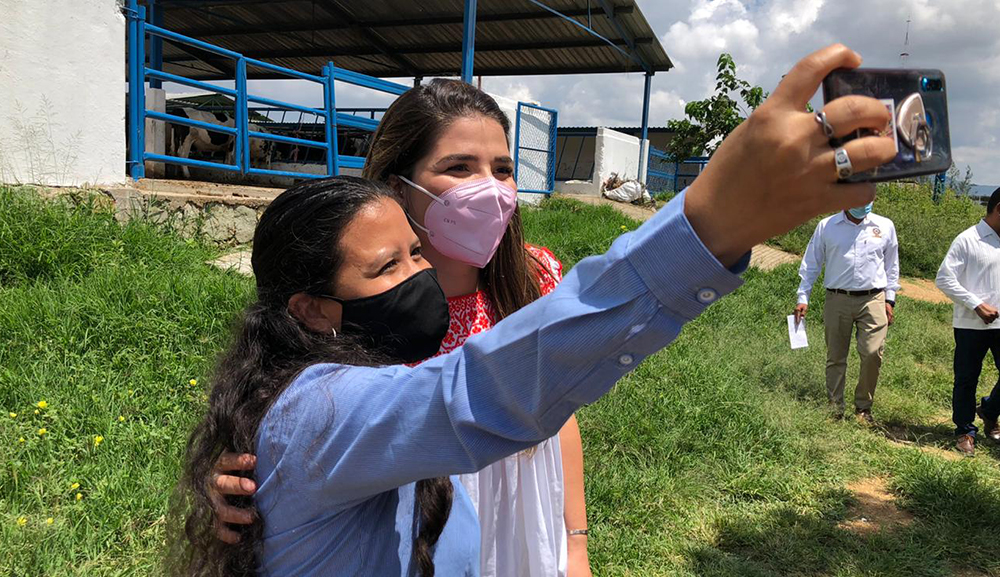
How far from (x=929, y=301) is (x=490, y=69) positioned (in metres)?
9.05

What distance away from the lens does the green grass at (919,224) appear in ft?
41.0

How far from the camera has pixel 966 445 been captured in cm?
A: 468

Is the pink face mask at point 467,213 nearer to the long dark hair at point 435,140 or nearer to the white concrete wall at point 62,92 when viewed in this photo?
the long dark hair at point 435,140

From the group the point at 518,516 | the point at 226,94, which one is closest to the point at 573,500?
the point at 518,516

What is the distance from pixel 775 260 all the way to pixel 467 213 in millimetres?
10356

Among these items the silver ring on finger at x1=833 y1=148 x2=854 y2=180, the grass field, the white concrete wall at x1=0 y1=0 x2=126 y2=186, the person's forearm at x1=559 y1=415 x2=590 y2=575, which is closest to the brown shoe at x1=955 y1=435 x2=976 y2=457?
the grass field

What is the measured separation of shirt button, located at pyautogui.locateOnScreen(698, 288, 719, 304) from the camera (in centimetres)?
63

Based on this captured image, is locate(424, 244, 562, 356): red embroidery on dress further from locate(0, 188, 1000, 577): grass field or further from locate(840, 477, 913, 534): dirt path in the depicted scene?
locate(840, 477, 913, 534): dirt path

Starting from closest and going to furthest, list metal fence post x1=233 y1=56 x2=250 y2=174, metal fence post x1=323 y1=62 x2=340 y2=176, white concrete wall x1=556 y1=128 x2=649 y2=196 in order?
metal fence post x1=233 y1=56 x2=250 y2=174 < metal fence post x1=323 y1=62 x2=340 y2=176 < white concrete wall x1=556 y1=128 x2=649 y2=196

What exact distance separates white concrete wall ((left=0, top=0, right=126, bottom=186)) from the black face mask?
427 centimetres


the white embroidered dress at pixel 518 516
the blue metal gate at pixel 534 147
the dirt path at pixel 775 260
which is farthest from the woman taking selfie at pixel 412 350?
the dirt path at pixel 775 260

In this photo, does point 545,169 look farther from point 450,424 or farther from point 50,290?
point 450,424

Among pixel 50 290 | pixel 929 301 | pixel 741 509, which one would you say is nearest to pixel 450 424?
pixel 741 509

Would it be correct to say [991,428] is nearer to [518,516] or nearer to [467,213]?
[518,516]
